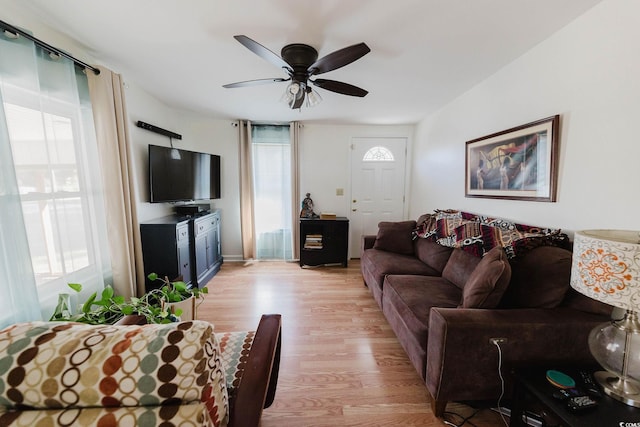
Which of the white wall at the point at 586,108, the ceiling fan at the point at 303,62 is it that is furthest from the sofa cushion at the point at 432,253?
the ceiling fan at the point at 303,62

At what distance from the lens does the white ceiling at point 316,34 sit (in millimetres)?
1387

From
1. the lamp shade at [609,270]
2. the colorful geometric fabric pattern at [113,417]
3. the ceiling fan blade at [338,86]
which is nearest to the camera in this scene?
the colorful geometric fabric pattern at [113,417]

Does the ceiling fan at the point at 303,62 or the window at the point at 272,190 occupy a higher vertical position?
the ceiling fan at the point at 303,62

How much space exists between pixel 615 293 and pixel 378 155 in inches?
134

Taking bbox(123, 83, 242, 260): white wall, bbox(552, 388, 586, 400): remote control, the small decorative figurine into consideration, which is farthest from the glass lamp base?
bbox(123, 83, 242, 260): white wall

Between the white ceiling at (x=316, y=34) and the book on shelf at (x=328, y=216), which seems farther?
the book on shelf at (x=328, y=216)

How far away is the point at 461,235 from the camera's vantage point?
216cm

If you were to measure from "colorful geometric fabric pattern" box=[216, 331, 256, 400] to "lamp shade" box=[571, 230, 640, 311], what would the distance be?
152 cm

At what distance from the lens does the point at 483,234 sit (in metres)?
1.95

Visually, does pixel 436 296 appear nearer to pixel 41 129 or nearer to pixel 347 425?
pixel 347 425

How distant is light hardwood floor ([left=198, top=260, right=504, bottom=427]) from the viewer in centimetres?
141

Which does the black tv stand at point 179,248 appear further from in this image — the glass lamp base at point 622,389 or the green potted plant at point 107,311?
the glass lamp base at point 622,389

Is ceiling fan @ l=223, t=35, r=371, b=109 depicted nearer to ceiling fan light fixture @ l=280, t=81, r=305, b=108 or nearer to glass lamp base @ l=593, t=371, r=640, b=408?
ceiling fan light fixture @ l=280, t=81, r=305, b=108

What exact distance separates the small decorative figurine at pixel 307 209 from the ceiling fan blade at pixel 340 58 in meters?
2.36
